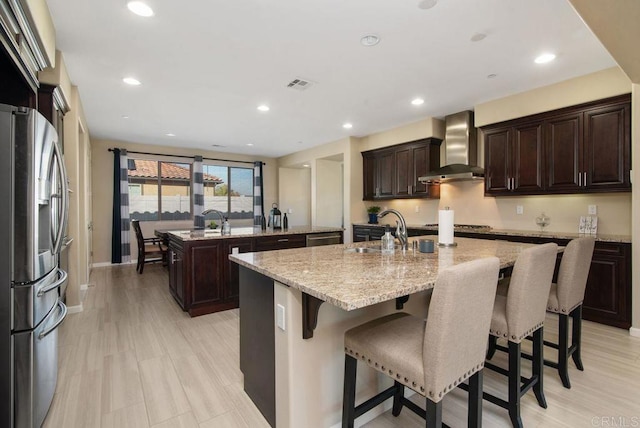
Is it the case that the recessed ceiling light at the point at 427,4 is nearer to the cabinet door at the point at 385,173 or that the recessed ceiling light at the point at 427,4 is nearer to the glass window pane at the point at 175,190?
the cabinet door at the point at 385,173

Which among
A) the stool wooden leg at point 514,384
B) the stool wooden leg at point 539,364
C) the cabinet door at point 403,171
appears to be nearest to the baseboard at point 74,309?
the stool wooden leg at point 514,384

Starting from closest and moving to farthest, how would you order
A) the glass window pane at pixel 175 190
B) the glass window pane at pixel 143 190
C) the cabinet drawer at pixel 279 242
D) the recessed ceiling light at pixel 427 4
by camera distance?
the recessed ceiling light at pixel 427 4
the cabinet drawer at pixel 279 242
the glass window pane at pixel 143 190
the glass window pane at pixel 175 190

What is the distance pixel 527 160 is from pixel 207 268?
414cm

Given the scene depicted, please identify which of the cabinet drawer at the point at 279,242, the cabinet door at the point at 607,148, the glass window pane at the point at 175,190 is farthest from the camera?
the glass window pane at the point at 175,190

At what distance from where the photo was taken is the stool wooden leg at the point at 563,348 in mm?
1963

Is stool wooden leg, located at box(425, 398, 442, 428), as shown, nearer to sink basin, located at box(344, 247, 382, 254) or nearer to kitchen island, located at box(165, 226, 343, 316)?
sink basin, located at box(344, 247, 382, 254)

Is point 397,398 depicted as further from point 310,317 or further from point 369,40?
point 369,40

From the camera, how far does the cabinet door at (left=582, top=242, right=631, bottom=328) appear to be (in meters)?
2.91

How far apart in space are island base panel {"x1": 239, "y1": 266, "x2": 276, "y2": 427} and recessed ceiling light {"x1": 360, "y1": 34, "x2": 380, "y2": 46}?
213cm

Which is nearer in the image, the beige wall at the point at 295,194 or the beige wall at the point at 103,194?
the beige wall at the point at 103,194

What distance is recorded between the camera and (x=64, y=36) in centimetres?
254

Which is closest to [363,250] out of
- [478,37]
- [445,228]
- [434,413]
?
[445,228]

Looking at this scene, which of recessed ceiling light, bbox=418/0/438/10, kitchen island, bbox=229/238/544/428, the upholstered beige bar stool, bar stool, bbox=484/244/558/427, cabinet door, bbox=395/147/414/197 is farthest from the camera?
cabinet door, bbox=395/147/414/197

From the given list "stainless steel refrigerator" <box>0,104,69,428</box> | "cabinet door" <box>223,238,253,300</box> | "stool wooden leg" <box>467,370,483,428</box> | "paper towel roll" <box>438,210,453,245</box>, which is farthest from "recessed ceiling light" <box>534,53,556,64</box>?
"stainless steel refrigerator" <box>0,104,69,428</box>
